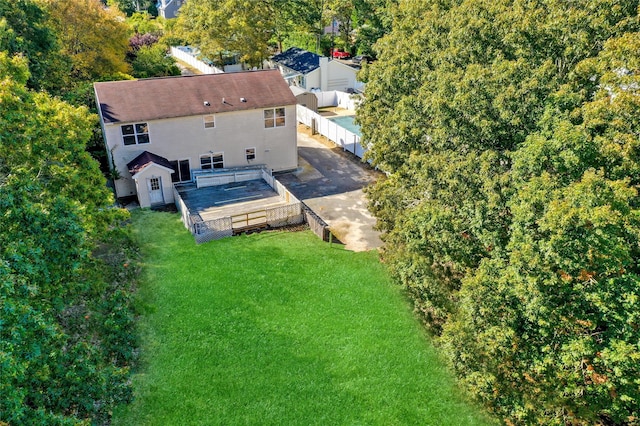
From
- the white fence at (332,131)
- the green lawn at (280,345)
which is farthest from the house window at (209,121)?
the white fence at (332,131)

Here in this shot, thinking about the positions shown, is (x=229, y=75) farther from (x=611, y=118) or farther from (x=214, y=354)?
(x=611, y=118)

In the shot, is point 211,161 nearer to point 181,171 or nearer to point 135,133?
point 181,171

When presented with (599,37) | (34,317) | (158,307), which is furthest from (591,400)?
(158,307)

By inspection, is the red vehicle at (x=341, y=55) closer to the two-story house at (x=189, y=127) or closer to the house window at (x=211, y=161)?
the two-story house at (x=189, y=127)

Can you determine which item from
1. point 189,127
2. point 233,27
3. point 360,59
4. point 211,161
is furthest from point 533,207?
point 360,59

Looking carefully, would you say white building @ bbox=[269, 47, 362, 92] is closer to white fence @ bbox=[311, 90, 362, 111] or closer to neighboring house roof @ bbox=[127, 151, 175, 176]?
white fence @ bbox=[311, 90, 362, 111]

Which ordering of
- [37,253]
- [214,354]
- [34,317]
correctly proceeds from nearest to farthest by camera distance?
1. [34,317]
2. [37,253]
3. [214,354]
